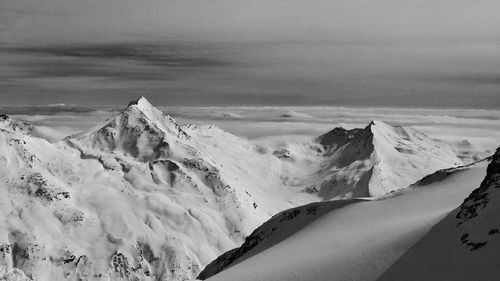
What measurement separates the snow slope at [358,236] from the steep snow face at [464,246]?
238 centimetres

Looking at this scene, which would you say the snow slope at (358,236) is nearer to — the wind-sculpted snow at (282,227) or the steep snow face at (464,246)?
the wind-sculpted snow at (282,227)

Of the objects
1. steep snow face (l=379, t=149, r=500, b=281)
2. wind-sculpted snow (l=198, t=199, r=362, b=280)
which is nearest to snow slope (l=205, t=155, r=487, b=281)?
wind-sculpted snow (l=198, t=199, r=362, b=280)

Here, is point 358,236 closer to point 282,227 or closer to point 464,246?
point 464,246

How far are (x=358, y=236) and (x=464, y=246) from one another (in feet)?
78.0

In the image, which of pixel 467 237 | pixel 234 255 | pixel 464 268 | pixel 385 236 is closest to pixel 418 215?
pixel 385 236

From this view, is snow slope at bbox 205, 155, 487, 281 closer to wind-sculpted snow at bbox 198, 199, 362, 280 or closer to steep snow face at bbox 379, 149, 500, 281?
wind-sculpted snow at bbox 198, 199, 362, 280

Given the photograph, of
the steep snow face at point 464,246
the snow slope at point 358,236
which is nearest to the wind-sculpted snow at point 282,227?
the snow slope at point 358,236

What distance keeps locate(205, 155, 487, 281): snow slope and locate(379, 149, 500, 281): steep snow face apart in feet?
7.80

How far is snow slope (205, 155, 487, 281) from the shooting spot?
297ft

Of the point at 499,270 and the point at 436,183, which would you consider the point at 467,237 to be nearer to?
the point at 499,270

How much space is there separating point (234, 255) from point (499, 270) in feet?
293

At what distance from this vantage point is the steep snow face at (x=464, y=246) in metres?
77.8

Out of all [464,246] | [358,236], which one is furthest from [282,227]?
[464,246]

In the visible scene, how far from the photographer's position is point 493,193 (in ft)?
298
